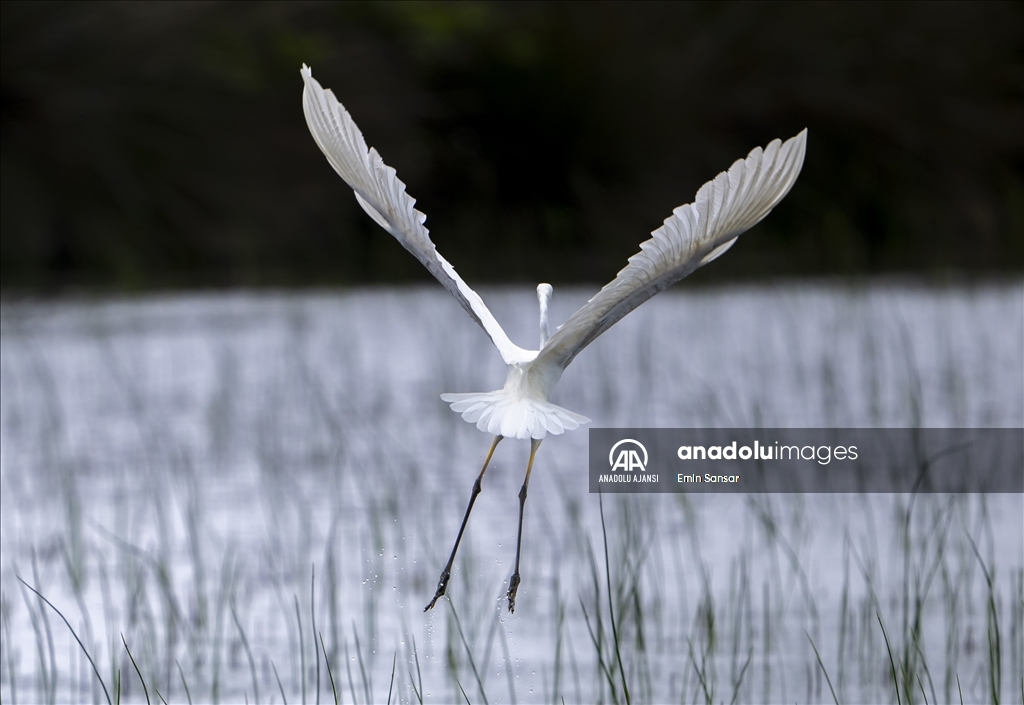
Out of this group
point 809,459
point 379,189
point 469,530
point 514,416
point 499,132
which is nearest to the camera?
point 514,416

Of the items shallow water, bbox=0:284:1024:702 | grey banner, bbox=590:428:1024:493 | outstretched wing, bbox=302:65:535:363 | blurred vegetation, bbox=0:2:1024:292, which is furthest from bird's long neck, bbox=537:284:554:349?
blurred vegetation, bbox=0:2:1024:292

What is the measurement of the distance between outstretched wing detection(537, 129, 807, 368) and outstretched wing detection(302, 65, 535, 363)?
0.08m

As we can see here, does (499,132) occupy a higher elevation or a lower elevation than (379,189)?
higher

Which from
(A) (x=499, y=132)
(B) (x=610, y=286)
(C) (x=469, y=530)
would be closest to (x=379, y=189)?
(B) (x=610, y=286)

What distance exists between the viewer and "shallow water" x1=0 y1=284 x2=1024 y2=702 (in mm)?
2488

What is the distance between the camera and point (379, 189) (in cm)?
178

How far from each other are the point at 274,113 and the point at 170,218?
1.07m

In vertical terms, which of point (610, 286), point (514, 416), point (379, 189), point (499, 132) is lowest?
point (514, 416)

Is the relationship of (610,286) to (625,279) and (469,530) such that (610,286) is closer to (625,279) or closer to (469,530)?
(625,279)

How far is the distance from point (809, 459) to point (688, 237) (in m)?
2.35

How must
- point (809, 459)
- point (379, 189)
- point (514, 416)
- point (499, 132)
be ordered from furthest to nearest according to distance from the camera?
1. point (499, 132)
2. point (809, 459)
3. point (379, 189)
4. point (514, 416)

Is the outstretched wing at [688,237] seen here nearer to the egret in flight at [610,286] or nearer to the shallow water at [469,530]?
the egret in flight at [610,286]

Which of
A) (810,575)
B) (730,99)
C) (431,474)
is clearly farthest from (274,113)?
(810,575)

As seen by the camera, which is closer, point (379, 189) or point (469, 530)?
point (379, 189)
